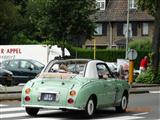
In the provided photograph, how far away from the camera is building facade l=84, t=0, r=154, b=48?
234ft

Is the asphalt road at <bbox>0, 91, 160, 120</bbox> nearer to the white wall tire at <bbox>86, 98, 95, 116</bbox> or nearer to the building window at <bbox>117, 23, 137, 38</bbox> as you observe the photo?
the white wall tire at <bbox>86, 98, 95, 116</bbox>

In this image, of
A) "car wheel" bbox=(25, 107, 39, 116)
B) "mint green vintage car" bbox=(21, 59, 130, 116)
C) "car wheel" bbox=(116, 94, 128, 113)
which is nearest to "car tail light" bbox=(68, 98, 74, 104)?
"mint green vintage car" bbox=(21, 59, 130, 116)

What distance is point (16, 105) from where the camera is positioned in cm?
1978

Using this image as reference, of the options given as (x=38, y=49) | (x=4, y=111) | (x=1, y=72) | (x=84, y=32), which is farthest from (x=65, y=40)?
(x=4, y=111)

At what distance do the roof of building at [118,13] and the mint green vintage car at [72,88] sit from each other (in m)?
53.8

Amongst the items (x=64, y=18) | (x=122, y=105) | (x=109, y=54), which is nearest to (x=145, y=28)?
(x=109, y=54)

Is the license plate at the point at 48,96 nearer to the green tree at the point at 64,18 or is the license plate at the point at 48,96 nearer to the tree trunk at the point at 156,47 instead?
the green tree at the point at 64,18

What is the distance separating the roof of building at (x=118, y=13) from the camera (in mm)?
71188

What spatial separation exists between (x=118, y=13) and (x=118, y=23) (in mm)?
1239

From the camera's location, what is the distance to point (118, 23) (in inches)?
2854

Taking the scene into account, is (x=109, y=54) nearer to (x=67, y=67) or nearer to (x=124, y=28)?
(x=124, y=28)

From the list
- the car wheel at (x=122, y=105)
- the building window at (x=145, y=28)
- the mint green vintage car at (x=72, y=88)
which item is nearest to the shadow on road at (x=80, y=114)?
the car wheel at (x=122, y=105)

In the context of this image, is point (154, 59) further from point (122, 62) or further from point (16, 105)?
point (16, 105)

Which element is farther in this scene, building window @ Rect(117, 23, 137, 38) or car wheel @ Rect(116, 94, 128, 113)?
building window @ Rect(117, 23, 137, 38)
